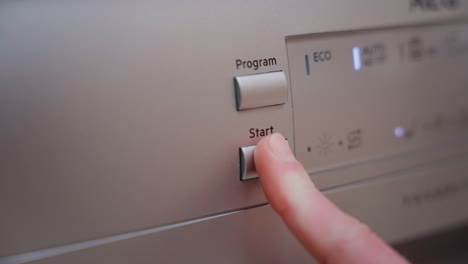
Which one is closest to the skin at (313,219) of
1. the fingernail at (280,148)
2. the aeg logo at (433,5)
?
the fingernail at (280,148)

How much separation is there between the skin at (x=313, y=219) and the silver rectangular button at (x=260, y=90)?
0.11 ft

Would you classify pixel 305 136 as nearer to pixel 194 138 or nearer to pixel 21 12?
pixel 194 138

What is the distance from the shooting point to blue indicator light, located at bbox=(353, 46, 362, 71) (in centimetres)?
34

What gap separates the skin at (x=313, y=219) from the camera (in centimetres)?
28

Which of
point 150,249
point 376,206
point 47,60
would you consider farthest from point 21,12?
point 376,206

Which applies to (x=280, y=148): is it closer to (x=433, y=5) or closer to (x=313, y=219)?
(x=313, y=219)

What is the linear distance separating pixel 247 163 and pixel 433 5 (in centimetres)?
21

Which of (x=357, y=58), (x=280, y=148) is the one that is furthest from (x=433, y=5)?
(x=280, y=148)

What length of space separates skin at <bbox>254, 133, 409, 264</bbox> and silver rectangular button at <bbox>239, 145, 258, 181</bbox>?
11 millimetres

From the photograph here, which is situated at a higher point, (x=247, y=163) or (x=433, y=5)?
(x=433, y=5)

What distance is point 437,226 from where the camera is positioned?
0.41 m

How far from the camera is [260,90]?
1.00 feet

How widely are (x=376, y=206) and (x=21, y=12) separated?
0.30 metres

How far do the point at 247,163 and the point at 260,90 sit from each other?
0.17 ft
